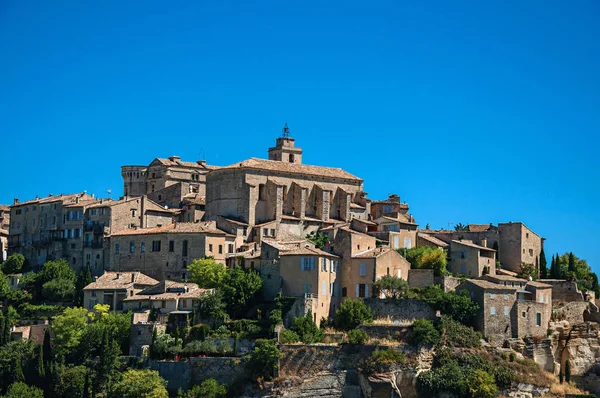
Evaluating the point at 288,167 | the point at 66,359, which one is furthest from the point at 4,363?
the point at 288,167

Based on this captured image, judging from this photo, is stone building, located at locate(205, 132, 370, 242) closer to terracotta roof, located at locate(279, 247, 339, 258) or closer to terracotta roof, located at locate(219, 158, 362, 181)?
terracotta roof, located at locate(219, 158, 362, 181)

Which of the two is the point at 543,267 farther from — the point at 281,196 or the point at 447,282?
the point at 281,196

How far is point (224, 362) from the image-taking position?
70.9 metres

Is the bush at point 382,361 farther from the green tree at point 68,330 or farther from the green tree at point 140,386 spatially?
the green tree at point 68,330

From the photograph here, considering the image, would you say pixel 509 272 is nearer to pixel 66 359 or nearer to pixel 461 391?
pixel 461 391

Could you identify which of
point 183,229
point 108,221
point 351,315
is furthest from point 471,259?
point 108,221

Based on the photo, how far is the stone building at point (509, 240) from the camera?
85.4 meters

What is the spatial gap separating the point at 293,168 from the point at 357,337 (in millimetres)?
25294

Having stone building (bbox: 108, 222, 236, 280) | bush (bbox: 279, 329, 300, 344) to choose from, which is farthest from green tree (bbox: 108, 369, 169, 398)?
stone building (bbox: 108, 222, 236, 280)

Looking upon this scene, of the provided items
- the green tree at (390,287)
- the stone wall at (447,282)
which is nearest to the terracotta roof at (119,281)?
the green tree at (390,287)

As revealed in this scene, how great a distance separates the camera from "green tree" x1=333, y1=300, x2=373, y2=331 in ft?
236

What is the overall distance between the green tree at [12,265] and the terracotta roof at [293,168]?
61.4 feet

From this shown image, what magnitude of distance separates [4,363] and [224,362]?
15.5 meters

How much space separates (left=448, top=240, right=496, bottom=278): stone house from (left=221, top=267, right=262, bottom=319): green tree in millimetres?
14750
